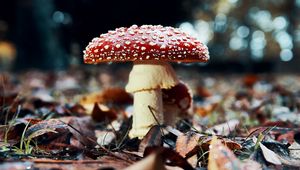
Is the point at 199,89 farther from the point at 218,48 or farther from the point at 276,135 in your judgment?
→ the point at 218,48

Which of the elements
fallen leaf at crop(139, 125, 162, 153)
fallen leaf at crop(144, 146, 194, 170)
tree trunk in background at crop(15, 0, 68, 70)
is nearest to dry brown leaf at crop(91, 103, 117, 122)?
fallen leaf at crop(139, 125, 162, 153)

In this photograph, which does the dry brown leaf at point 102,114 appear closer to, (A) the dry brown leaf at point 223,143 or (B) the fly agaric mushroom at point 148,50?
(B) the fly agaric mushroom at point 148,50

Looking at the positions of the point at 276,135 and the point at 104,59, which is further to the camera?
the point at 276,135

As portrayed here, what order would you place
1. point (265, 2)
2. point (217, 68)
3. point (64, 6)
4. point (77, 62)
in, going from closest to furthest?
point (77, 62) < point (64, 6) < point (217, 68) < point (265, 2)

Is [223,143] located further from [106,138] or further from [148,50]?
[106,138]

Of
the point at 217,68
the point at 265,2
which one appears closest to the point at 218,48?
the point at 265,2

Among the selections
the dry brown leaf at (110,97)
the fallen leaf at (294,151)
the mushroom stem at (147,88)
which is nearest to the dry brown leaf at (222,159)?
the fallen leaf at (294,151)
